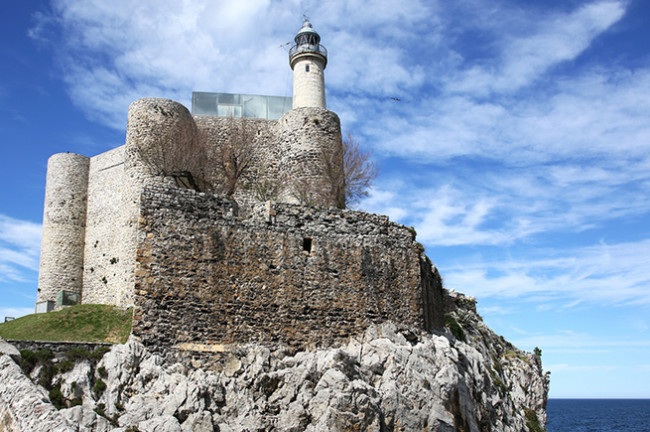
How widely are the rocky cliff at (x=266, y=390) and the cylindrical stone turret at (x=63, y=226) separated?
15059 mm

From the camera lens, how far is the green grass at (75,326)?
19.2 metres

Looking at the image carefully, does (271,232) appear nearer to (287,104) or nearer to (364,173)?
(364,173)

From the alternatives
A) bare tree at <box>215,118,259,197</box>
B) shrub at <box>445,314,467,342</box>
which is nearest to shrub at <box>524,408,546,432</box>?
shrub at <box>445,314,467,342</box>

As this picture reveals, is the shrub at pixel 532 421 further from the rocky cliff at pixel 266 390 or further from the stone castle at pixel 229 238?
the stone castle at pixel 229 238

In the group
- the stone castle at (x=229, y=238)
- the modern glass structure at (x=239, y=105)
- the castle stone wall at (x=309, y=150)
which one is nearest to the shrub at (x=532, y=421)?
the stone castle at (x=229, y=238)

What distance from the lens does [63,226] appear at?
2897cm

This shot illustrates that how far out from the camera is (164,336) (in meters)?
15.3

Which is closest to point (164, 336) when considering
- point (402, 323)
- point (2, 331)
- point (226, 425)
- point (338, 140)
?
point (226, 425)

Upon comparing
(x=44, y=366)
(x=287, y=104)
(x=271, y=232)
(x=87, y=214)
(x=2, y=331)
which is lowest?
(x=44, y=366)

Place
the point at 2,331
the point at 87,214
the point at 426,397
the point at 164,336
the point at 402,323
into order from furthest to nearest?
the point at 87,214
the point at 2,331
the point at 402,323
the point at 426,397
the point at 164,336

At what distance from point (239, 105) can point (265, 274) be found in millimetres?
14316

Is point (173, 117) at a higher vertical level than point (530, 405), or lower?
higher

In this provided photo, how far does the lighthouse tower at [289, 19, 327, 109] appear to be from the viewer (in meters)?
28.4

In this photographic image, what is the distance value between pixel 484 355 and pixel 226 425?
14.6 metres
